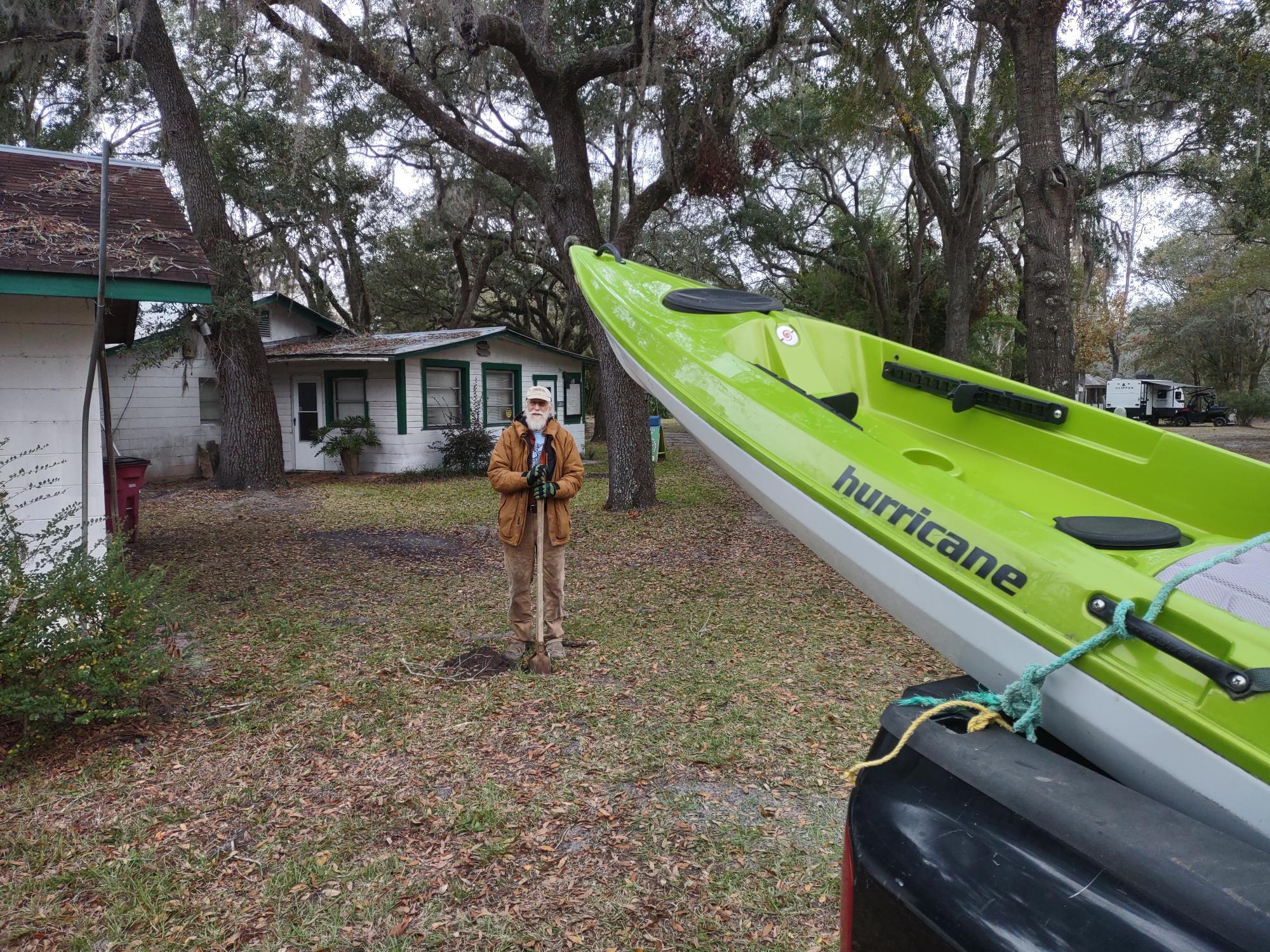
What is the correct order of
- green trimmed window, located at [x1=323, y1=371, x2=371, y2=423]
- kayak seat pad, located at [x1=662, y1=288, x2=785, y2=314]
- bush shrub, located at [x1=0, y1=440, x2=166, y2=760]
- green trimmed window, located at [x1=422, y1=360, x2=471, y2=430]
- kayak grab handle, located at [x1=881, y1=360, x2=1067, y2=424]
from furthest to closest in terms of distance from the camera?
green trimmed window, located at [x1=422, y1=360, x2=471, y2=430] < green trimmed window, located at [x1=323, y1=371, x2=371, y2=423] < bush shrub, located at [x1=0, y1=440, x2=166, y2=760] < kayak seat pad, located at [x1=662, y1=288, x2=785, y2=314] < kayak grab handle, located at [x1=881, y1=360, x2=1067, y2=424]

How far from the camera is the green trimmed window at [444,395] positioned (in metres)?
17.1

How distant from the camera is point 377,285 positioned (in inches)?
933

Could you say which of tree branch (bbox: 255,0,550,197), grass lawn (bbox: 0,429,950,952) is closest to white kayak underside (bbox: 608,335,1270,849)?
grass lawn (bbox: 0,429,950,952)

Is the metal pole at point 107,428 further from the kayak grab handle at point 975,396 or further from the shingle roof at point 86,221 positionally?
the kayak grab handle at point 975,396

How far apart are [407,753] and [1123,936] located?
3.63m

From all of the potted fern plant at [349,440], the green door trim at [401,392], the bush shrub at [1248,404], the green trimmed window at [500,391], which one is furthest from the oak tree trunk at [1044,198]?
the bush shrub at [1248,404]

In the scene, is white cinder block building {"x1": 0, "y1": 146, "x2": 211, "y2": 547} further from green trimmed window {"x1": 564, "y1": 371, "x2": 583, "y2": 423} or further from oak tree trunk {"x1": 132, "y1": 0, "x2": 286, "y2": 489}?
green trimmed window {"x1": 564, "y1": 371, "x2": 583, "y2": 423}

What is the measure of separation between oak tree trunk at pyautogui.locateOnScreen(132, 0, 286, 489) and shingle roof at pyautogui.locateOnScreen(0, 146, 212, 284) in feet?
18.1

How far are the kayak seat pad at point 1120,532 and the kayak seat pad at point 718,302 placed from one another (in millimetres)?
1464

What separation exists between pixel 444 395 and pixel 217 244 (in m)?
6.23

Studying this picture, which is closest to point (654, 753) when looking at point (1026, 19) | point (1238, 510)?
point (1238, 510)

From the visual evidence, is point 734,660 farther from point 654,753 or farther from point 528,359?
point 528,359

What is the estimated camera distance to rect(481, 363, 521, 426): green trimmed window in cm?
1844

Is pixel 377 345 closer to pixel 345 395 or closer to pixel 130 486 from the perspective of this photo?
pixel 345 395
